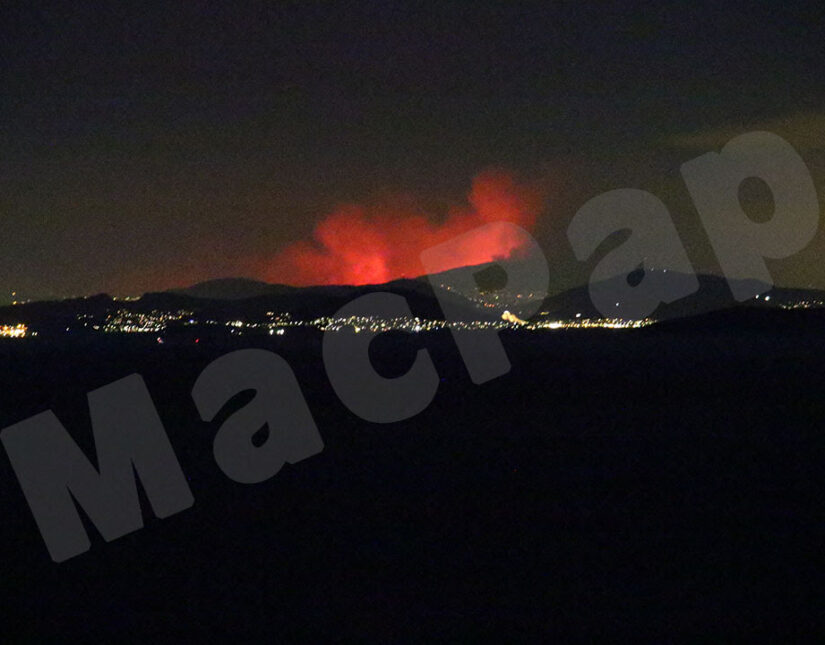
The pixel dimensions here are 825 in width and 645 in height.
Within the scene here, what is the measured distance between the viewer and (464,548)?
Result: 8836mm

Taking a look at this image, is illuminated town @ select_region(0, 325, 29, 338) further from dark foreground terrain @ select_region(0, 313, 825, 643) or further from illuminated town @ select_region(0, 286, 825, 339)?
dark foreground terrain @ select_region(0, 313, 825, 643)

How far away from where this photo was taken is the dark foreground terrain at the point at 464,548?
6.96 m

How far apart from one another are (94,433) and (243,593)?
461 inches

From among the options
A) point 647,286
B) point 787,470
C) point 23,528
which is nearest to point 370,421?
point 787,470

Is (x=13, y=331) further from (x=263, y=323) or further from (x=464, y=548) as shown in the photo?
(x=464, y=548)

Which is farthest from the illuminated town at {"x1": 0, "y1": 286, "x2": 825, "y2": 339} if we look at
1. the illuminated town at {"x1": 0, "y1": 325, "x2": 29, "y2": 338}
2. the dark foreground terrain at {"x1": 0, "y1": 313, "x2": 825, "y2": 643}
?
the dark foreground terrain at {"x1": 0, "y1": 313, "x2": 825, "y2": 643}

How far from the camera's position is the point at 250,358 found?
61.6 m

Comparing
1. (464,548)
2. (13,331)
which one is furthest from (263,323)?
(464,548)

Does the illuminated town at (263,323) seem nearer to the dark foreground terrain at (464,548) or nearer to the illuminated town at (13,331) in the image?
the illuminated town at (13,331)

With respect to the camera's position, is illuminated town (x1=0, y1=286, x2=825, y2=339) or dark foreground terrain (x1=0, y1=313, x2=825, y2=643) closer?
dark foreground terrain (x1=0, y1=313, x2=825, y2=643)

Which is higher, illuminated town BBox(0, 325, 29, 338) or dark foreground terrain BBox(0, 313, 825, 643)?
illuminated town BBox(0, 325, 29, 338)

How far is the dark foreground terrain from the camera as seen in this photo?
696 cm

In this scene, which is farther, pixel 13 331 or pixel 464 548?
pixel 13 331

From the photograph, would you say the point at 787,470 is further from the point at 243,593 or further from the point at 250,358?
the point at 250,358
